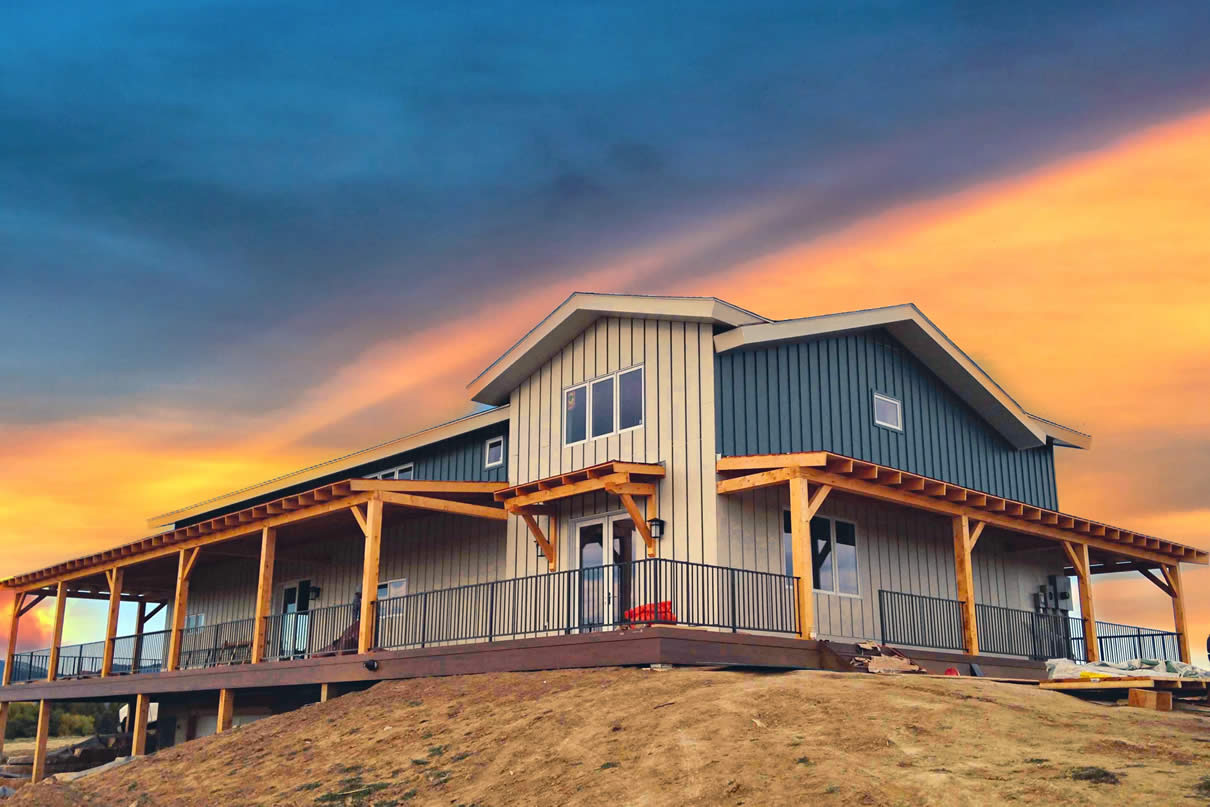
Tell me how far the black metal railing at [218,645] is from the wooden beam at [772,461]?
1237 centimetres

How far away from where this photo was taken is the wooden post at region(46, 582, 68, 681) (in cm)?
3156

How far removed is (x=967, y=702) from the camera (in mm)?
12227

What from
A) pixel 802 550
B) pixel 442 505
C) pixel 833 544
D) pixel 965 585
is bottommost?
pixel 965 585

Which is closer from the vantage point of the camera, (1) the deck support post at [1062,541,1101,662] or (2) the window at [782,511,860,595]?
(2) the window at [782,511,860,595]

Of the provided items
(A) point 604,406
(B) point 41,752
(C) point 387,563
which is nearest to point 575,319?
(A) point 604,406

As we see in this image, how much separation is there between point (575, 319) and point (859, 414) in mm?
5698

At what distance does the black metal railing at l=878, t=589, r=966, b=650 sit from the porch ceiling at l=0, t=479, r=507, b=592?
24.3 feet

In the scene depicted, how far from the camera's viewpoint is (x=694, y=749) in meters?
11.0

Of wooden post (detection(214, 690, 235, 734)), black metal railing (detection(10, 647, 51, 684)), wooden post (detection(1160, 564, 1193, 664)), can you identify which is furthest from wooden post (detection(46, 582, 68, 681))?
wooden post (detection(1160, 564, 1193, 664))

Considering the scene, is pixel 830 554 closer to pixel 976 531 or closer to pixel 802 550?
pixel 976 531

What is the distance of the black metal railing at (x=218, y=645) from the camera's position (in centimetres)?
2615

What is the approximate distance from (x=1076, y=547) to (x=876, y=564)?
226 inches

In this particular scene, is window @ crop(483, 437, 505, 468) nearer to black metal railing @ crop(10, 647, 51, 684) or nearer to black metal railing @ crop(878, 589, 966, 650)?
black metal railing @ crop(878, 589, 966, 650)

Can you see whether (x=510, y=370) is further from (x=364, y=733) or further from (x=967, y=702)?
(x=967, y=702)
